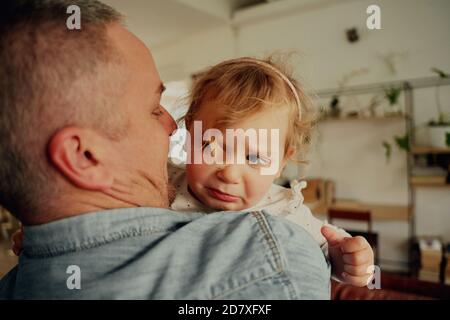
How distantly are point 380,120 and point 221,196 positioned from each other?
2.75 meters

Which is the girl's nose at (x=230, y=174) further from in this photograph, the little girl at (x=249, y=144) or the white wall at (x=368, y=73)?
the white wall at (x=368, y=73)

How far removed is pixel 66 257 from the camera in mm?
421

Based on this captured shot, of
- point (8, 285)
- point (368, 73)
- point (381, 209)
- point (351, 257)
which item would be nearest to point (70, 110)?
point (8, 285)

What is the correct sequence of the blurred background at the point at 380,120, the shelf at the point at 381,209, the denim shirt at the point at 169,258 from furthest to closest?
the shelf at the point at 381,209, the blurred background at the point at 380,120, the denim shirt at the point at 169,258

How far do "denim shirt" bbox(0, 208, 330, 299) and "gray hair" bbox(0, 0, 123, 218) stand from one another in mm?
76

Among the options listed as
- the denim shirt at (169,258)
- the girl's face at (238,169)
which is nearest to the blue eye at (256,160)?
the girl's face at (238,169)

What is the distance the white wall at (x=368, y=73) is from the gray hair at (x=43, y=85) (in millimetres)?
802

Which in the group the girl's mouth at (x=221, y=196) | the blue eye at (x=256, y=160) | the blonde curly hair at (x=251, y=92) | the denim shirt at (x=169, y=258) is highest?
the blonde curly hair at (x=251, y=92)

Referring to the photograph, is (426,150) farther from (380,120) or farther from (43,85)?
(43,85)

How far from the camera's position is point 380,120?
2.94m

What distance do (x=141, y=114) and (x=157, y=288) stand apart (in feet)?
0.71

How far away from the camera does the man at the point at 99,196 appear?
0.38 meters

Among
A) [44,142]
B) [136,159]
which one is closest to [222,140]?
[136,159]

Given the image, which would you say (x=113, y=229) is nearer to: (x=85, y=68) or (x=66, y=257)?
(x=66, y=257)
